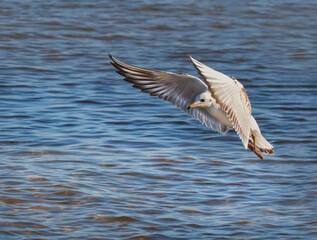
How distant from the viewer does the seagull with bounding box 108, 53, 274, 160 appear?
550 centimetres

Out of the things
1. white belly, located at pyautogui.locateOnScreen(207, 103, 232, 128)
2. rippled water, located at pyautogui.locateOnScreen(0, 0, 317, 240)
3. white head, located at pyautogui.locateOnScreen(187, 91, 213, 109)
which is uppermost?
white head, located at pyautogui.locateOnScreen(187, 91, 213, 109)

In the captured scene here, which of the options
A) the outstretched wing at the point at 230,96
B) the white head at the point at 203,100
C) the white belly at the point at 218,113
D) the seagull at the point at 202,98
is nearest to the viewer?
the outstretched wing at the point at 230,96

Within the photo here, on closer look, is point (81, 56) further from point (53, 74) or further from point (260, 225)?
point (260, 225)

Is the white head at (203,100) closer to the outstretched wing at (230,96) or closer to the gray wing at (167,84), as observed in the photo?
the gray wing at (167,84)

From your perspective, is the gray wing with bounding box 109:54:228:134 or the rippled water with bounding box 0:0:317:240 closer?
the rippled water with bounding box 0:0:317:240

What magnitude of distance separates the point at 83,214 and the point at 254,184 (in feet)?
5.31

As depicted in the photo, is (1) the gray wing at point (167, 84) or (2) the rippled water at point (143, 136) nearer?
(2) the rippled water at point (143, 136)

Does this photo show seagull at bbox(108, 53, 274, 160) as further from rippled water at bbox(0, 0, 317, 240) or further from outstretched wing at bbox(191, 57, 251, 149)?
rippled water at bbox(0, 0, 317, 240)

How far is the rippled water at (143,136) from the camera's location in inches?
219

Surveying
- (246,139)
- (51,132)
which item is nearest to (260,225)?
(246,139)

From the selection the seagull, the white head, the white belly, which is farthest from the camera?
the white belly

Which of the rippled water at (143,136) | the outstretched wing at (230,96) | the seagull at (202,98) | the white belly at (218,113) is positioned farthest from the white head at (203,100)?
the rippled water at (143,136)

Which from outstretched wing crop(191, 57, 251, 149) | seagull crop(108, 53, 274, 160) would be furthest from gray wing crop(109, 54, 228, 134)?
outstretched wing crop(191, 57, 251, 149)

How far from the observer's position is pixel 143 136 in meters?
7.59
